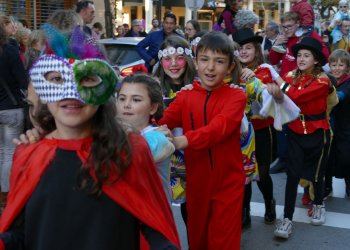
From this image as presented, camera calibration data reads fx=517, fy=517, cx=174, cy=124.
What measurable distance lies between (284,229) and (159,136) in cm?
250

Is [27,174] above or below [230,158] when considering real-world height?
above

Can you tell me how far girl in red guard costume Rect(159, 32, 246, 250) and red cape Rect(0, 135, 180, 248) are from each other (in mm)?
1270

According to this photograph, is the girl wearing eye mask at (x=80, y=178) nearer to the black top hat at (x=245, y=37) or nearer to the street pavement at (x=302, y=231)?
the street pavement at (x=302, y=231)

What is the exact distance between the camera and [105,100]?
6.33 feet

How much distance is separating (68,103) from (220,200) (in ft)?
5.79

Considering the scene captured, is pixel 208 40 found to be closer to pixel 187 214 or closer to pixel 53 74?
pixel 187 214

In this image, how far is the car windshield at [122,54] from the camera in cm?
964

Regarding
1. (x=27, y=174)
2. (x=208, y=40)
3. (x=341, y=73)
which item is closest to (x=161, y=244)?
(x=27, y=174)

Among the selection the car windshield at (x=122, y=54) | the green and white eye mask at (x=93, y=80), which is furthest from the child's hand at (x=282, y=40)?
the green and white eye mask at (x=93, y=80)

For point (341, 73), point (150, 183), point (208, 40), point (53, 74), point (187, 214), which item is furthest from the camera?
point (341, 73)

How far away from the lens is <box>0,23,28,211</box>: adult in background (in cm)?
522

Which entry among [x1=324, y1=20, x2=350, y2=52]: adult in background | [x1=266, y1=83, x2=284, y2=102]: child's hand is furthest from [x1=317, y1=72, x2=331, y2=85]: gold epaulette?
[x1=324, y1=20, x2=350, y2=52]: adult in background

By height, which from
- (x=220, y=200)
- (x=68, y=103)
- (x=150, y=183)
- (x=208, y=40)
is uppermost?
(x=208, y=40)

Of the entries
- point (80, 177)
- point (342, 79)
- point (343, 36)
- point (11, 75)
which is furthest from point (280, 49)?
point (80, 177)
